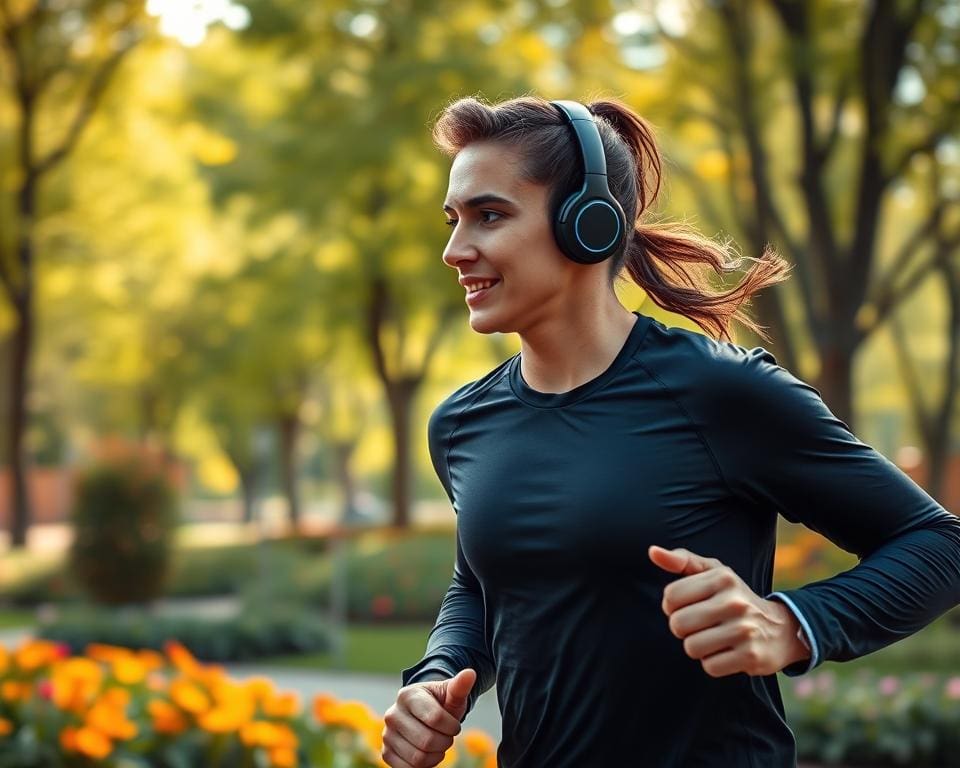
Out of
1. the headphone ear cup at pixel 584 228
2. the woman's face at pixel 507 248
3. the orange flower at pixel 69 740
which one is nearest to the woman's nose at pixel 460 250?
the woman's face at pixel 507 248

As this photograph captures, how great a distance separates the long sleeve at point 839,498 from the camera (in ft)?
6.80

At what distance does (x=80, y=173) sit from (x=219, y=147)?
6.23 meters

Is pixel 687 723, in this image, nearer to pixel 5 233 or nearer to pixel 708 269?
pixel 708 269

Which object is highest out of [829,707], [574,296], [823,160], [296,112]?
[296,112]

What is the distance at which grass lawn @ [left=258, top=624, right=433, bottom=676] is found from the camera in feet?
44.0

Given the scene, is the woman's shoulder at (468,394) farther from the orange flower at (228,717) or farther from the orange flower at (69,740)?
the orange flower at (69,740)

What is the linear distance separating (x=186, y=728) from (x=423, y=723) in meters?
3.71

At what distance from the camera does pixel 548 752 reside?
227 cm

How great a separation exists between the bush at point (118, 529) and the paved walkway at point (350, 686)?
201 cm

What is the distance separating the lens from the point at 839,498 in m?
2.15

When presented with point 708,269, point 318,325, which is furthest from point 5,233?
point 708,269

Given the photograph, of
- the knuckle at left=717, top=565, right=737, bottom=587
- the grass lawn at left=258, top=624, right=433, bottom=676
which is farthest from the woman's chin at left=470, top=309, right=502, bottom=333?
the grass lawn at left=258, top=624, right=433, bottom=676

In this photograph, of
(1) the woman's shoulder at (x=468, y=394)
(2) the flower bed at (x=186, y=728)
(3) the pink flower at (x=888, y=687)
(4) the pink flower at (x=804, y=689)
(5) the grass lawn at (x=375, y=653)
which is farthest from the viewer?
(5) the grass lawn at (x=375, y=653)

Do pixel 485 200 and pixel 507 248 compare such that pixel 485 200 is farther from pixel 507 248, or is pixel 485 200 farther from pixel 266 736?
pixel 266 736
